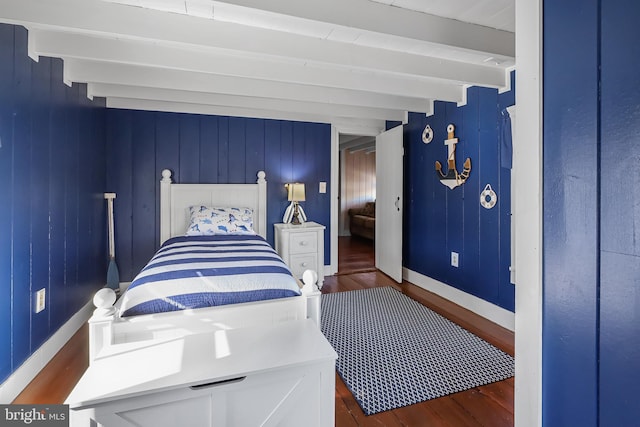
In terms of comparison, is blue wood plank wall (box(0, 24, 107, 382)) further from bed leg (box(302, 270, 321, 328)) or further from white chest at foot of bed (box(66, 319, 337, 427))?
bed leg (box(302, 270, 321, 328))

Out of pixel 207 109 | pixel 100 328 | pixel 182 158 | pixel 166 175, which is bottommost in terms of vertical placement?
pixel 100 328

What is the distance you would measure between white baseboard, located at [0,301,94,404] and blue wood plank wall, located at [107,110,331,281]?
1054 mm

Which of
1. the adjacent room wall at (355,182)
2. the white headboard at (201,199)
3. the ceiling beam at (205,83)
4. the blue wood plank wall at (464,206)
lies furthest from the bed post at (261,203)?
the adjacent room wall at (355,182)

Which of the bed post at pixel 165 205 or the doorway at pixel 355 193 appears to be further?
the doorway at pixel 355 193

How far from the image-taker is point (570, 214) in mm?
767

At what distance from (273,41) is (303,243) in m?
2.24

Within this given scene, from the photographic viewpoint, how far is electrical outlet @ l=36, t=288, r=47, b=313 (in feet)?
6.57

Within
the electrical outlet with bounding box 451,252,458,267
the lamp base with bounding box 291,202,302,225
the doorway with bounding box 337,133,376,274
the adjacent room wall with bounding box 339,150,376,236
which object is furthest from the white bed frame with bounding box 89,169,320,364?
the adjacent room wall with bounding box 339,150,376,236

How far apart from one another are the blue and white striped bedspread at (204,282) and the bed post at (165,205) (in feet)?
4.67

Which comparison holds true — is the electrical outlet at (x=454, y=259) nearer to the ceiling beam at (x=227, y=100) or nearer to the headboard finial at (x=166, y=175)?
the ceiling beam at (x=227, y=100)

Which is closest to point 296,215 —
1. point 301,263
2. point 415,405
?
point 301,263

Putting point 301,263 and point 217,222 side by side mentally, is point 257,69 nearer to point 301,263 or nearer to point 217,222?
point 217,222

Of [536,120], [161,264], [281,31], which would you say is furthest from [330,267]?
[536,120]

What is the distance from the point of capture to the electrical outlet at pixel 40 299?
200 centimetres
